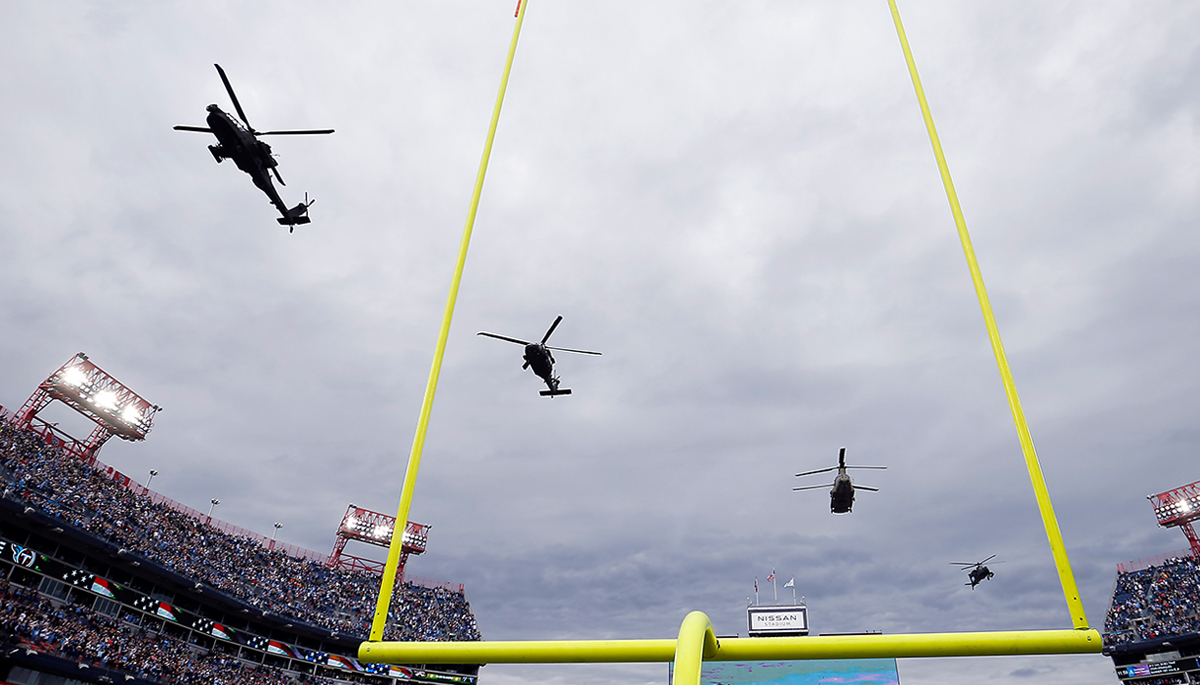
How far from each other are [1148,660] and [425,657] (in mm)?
66619

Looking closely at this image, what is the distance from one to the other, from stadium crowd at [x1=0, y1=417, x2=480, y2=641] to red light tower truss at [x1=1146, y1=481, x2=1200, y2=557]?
63711mm

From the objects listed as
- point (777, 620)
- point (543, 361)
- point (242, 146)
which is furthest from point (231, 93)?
point (777, 620)

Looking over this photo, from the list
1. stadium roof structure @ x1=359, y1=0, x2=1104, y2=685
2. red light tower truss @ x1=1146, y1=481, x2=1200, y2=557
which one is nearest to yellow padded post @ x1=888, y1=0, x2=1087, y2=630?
stadium roof structure @ x1=359, y1=0, x2=1104, y2=685

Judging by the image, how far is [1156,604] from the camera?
153 ft

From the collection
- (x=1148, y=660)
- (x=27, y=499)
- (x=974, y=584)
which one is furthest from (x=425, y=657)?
(x=1148, y=660)

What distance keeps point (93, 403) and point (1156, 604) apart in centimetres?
8284

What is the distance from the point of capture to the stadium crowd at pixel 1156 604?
4400cm

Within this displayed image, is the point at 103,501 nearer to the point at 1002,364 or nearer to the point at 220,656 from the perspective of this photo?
the point at 220,656

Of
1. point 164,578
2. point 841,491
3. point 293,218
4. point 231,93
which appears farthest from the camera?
point 164,578

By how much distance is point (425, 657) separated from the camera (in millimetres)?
3721

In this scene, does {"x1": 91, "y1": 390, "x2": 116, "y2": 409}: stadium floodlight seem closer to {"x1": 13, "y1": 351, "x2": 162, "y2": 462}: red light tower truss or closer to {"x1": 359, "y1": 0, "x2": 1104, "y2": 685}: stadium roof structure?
{"x1": 13, "y1": 351, "x2": 162, "y2": 462}: red light tower truss

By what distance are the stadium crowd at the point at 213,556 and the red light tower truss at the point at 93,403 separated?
2350 millimetres

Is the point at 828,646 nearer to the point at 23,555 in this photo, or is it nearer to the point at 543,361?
the point at 543,361

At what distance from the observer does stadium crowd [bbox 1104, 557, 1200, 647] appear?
44.0 metres
